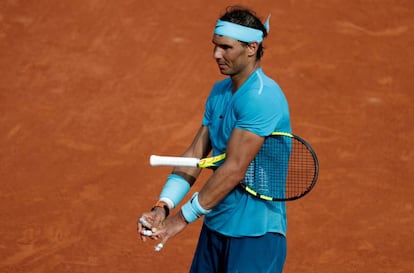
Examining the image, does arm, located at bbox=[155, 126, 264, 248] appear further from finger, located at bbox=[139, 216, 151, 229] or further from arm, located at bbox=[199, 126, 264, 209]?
finger, located at bbox=[139, 216, 151, 229]

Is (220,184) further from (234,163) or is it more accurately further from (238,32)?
(238,32)

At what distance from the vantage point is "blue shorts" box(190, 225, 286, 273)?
11.5ft

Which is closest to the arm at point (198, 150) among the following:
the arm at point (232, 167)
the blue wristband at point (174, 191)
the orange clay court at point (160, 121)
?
the blue wristband at point (174, 191)

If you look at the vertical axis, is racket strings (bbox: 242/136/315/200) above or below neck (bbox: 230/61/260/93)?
below

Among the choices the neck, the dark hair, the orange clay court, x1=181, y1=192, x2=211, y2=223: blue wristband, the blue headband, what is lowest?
the orange clay court

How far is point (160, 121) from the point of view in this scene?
783cm

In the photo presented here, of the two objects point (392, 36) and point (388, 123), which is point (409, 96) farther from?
point (392, 36)

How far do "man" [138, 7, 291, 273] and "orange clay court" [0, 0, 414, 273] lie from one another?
260cm

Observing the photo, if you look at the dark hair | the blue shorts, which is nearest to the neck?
the dark hair

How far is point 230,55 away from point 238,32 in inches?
4.7

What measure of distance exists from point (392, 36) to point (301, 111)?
203 centimetres

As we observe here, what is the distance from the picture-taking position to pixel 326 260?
6.22m

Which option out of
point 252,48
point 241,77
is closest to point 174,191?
point 241,77

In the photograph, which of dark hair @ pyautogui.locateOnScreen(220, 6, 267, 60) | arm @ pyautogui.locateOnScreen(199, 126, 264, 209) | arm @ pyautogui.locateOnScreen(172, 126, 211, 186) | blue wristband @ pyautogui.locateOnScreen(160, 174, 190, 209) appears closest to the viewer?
arm @ pyautogui.locateOnScreen(199, 126, 264, 209)
